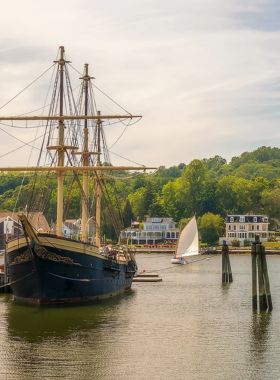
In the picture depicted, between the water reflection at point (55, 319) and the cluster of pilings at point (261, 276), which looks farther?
the cluster of pilings at point (261, 276)

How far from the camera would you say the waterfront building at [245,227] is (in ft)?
472

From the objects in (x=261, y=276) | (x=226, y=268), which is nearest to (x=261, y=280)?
(x=261, y=276)

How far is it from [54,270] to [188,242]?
59.6 meters

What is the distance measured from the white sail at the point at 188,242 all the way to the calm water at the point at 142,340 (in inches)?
1846

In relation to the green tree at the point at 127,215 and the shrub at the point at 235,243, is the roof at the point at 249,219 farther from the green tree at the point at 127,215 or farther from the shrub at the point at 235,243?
the green tree at the point at 127,215

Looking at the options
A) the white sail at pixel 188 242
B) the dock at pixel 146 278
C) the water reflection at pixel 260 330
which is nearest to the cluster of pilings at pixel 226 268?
the dock at pixel 146 278

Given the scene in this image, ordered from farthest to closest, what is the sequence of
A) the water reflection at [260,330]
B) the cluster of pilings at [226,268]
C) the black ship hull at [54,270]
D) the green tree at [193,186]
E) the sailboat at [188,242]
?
the green tree at [193,186] < the sailboat at [188,242] < the cluster of pilings at [226,268] < the black ship hull at [54,270] < the water reflection at [260,330]

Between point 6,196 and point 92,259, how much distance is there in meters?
147

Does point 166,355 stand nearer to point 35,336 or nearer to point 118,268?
point 35,336

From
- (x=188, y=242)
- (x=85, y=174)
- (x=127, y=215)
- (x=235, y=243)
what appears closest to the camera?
(x=85, y=174)

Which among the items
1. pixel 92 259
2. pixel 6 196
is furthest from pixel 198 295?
pixel 6 196

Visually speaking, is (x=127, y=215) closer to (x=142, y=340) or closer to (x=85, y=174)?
(x=85, y=174)

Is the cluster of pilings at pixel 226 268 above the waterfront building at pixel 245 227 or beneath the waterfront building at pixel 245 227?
beneath

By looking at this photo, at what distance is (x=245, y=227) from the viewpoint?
145 metres
